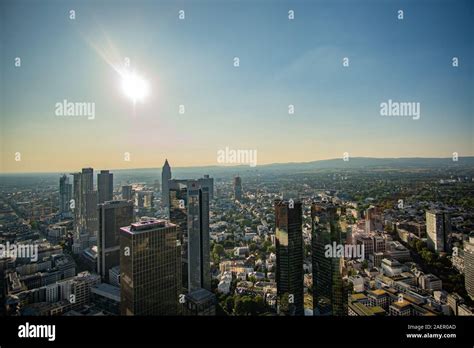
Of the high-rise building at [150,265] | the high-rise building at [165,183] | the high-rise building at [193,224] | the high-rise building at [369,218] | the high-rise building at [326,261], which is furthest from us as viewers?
the high-rise building at [193,224]

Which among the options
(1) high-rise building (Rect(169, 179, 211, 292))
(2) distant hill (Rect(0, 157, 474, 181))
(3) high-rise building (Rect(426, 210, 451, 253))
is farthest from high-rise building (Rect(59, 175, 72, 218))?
(3) high-rise building (Rect(426, 210, 451, 253))

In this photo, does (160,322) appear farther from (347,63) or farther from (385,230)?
(385,230)

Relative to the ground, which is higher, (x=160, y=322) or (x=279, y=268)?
(x=160, y=322)

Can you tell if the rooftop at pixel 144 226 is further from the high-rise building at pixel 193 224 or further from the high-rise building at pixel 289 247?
the high-rise building at pixel 289 247

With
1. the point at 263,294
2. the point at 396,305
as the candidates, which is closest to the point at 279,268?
the point at 263,294

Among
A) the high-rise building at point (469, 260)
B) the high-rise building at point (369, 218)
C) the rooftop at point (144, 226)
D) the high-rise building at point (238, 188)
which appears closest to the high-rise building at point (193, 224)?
the high-rise building at point (238, 188)

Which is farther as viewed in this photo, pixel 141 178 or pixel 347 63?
pixel 141 178

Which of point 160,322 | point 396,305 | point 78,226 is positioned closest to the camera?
point 160,322
